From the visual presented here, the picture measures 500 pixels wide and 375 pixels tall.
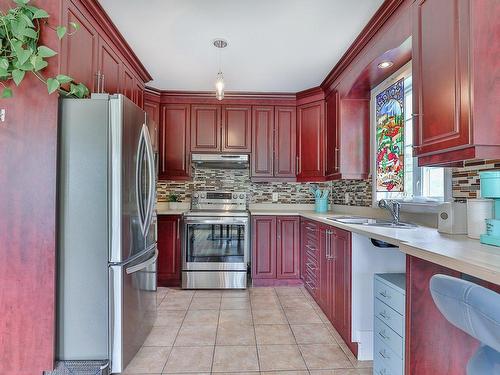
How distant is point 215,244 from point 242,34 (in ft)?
7.07

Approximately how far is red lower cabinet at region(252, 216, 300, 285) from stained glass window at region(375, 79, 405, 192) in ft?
3.73

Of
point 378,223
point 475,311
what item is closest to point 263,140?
point 378,223

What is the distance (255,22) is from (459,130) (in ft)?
5.06

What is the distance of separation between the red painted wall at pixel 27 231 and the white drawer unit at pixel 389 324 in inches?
71.6

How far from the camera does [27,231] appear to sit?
5.39 feet

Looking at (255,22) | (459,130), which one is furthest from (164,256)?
(459,130)

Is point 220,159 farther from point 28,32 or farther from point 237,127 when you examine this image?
point 28,32

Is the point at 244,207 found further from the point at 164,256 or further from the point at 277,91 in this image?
the point at 277,91

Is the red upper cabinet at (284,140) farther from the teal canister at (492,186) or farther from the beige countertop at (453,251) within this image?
the teal canister at (492,186)

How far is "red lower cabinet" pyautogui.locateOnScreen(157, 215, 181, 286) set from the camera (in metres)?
3.49

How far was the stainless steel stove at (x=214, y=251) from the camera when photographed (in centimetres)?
342

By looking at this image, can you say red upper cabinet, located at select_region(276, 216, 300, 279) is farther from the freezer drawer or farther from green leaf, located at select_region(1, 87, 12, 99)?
green leaf, located at select_region(1, 87, 12, 99)

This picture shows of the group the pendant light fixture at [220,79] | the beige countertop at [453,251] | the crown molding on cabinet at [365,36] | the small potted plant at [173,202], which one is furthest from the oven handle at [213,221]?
the crown molding on cabinet at [365,36]

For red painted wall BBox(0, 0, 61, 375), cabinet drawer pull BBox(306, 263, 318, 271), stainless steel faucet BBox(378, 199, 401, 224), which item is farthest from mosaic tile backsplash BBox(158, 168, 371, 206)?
red painted wall BBox(0, 0, 61, 375)
